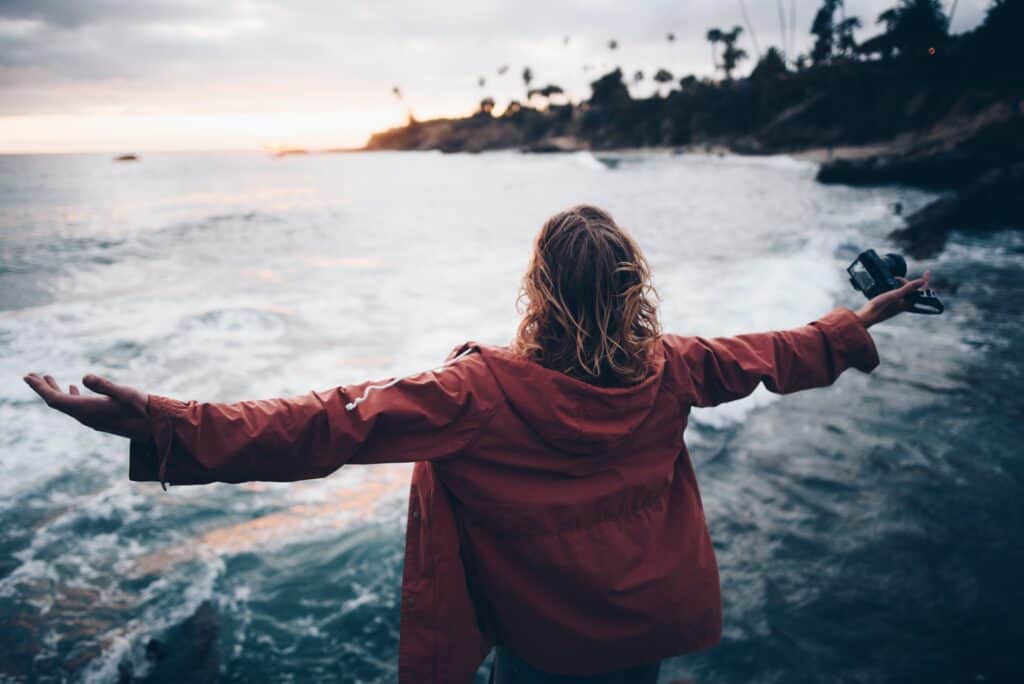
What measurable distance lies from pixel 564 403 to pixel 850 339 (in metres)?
1.08

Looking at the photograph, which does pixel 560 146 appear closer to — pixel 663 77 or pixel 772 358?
pixel 663 77

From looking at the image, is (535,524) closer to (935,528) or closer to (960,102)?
(935,528)

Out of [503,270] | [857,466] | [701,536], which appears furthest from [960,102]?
[701,536]

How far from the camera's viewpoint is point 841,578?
397 cm

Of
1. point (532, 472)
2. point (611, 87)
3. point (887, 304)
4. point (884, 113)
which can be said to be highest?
point (611, 87)

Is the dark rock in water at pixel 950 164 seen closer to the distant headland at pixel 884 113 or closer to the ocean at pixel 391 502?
the distant headland at pixel 884 113

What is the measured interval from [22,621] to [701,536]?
4.42 metres

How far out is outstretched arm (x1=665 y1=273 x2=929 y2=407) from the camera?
70.2 inches

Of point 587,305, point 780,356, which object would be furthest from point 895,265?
point 587,305

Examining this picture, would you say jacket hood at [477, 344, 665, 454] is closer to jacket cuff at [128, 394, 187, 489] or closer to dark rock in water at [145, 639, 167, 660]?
jacket cuff at [128, 394, 187, 489]

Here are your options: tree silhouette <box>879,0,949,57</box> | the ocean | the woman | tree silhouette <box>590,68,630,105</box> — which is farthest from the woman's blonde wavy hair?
tree silhouette <box>590,68,630,105</box>

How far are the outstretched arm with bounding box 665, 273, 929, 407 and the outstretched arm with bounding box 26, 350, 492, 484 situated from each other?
72 cm

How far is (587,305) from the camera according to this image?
160 centimetres

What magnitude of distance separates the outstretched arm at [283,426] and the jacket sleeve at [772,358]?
71 centimetres
